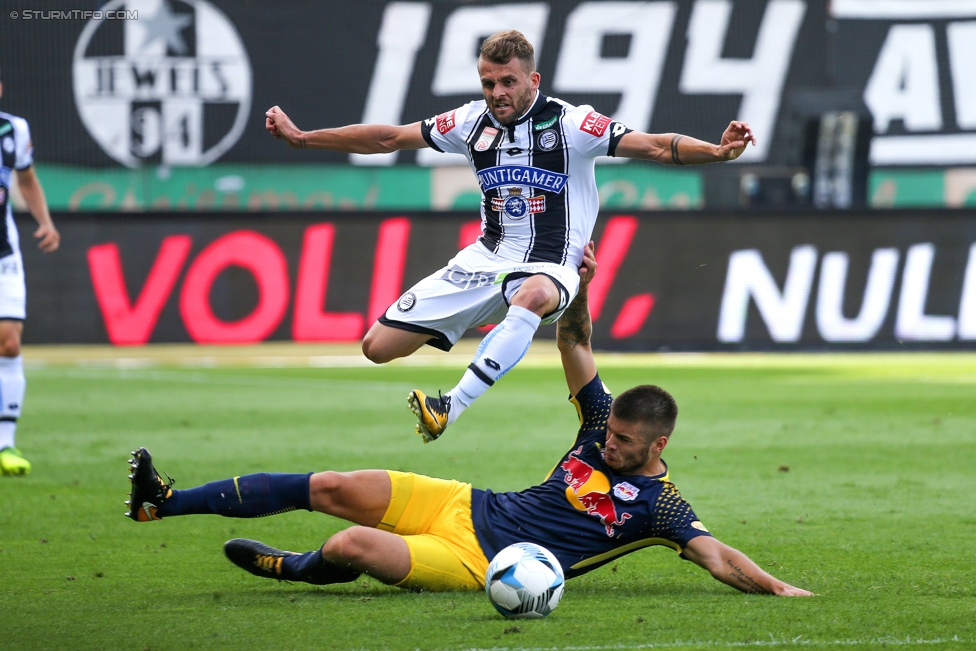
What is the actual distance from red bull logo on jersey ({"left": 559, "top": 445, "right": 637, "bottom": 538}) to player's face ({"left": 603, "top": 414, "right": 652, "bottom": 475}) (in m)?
0.11

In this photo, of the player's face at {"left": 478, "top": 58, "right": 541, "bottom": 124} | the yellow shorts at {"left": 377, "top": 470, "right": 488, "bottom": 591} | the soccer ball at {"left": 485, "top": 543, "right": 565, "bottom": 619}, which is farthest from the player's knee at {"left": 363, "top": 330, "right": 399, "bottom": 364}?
the soccer ball at {"left": 485, "top": 543, "right": 565, "bottom": 619}

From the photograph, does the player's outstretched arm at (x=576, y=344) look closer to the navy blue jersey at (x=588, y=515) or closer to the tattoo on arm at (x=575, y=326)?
the tattoo on arm at (x=575, y=326)

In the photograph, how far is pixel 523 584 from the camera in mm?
4887

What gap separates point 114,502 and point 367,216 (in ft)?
38.4

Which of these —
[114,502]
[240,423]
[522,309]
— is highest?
[522,309]

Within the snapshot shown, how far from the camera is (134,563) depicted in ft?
20.3

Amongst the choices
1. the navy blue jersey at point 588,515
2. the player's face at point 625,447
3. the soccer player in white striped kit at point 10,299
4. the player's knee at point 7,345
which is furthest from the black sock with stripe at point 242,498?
the player's knee at point 7,345

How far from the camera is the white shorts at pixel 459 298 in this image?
275 inches

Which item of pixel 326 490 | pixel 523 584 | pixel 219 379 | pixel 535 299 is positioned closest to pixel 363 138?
pixel 535 299

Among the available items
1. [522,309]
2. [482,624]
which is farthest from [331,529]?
[482,624]

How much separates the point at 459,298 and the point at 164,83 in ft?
50.3

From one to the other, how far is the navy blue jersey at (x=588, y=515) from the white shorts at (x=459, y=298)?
61.2 inches

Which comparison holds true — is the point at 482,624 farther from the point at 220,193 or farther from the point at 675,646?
the point at 220,193

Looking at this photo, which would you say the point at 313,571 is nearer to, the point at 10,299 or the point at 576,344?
the point at 576,344
